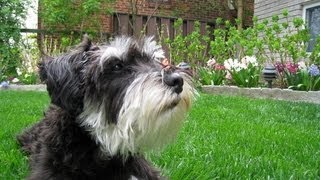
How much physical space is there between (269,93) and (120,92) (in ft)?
25.2

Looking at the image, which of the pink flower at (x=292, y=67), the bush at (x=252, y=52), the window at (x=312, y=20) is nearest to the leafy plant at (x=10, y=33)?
the bush at (x=252, y=52)

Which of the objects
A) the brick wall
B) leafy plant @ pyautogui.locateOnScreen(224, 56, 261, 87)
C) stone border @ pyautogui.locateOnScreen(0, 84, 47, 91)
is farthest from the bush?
stone border @ pyautogui.locateOnScreen(0, 84, 47, 91)

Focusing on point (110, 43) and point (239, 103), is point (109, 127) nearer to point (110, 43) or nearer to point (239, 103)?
point (110, 43)

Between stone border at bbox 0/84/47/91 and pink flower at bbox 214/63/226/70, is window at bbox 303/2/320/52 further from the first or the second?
stone border at bbox 0/84/47/91

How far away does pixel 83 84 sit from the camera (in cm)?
243

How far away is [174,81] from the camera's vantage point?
2.22 m

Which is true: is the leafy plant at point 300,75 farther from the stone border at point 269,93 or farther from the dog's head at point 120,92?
the dog's head at point 120,92

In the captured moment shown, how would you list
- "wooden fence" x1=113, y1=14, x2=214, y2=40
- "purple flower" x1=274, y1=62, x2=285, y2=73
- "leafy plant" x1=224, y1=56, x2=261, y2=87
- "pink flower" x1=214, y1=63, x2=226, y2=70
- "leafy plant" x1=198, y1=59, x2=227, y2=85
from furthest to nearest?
1. "wooden fence" x1=113, y1=14, x2=214, y2=40
2. "pink flower" x1=214, y1=63, x2=226, y2=70
3. "leafy plant" x1=198, y1=59, x2=227, y2=85
4. "leafy plant" x1=224, y1=56, x2=261, y2=87
5. "purple flower" x1=274, y1=62, x2=285, y2=73

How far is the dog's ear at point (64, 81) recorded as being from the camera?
Answer: 2.40m

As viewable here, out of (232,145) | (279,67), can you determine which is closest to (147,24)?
(279,67)

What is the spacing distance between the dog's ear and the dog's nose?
508 mm

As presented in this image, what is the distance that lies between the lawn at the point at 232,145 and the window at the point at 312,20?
5498 mm

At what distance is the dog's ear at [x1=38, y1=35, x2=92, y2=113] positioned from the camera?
2404 millimetres

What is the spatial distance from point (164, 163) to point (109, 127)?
1.23m
